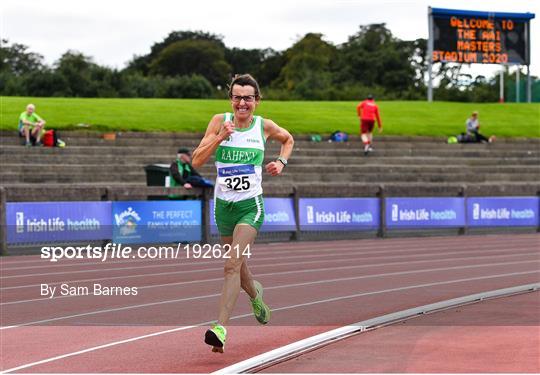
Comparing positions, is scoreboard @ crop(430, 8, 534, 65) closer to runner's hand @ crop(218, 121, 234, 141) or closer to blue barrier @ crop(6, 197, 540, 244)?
blue barrier @ crop(6, 197, 540, 244)

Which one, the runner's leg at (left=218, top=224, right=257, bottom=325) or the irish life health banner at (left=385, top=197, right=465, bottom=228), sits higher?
the runner's leg at (left=218, top=224, right=257, bottom=325)

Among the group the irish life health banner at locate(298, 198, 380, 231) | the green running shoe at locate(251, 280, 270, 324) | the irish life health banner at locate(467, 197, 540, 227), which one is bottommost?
the irish life health banner at locate(467, 197, 540, 227)

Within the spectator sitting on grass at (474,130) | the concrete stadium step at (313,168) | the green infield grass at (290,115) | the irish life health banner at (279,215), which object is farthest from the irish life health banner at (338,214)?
the spectator sitting on grass at (474,130)

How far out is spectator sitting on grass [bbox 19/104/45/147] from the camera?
32.2 metres

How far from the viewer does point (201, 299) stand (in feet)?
45.8

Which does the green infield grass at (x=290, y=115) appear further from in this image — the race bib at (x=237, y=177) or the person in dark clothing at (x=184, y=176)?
the race bib at (x=237, y=177)

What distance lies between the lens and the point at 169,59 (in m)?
108

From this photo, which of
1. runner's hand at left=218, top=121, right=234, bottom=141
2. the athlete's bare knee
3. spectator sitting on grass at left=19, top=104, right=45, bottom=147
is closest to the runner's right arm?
runner's hand at left=218, top=121, right=234, bottom=141

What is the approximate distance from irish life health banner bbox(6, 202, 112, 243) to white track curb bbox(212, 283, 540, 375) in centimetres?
1020

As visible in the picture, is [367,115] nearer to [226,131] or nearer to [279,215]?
[279,215]

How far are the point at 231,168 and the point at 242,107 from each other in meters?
0.48

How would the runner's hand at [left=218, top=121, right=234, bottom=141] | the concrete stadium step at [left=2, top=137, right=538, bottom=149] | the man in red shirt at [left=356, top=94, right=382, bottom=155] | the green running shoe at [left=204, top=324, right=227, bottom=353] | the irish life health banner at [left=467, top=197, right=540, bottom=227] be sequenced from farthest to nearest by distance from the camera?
the man in red shirt at [left=356, top=94, right=382, bottom=155] < the concrete stadium step at [left=2, top=137, right=538, bottom=149] < the irish life health banner at [left=467, top=197, right=540, bottom=227] < the runner's hand at [left=218, top=121, right=234, bottom=141] < the green running shoe at [left=204, top=324, right=227, bottom=353]

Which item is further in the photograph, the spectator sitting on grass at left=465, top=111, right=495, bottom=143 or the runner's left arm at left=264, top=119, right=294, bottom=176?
the spectator sitting on grass at left=465, top=111, right=495, bottom=143

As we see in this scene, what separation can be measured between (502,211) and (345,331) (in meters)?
21.8
